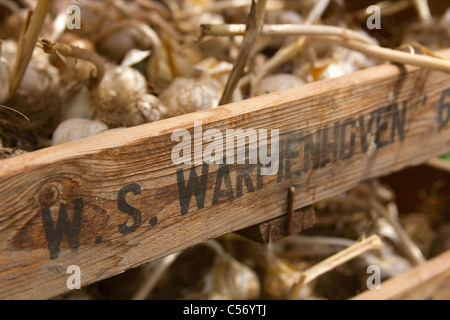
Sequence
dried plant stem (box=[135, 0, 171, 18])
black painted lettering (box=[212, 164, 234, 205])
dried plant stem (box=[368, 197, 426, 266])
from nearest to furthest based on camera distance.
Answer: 1. black painted lettering (box=[212, 164, 234, 205])
2. dried plant stem (box=[368, 197, 426, 266])
3. dried plant stem (box=[135, 0, 171, 18])

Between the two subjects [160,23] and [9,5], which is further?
[9,5]

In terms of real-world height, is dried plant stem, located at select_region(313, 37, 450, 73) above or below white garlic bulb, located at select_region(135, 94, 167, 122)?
above

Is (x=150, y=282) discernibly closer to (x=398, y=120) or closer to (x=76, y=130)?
(x=76, y=130)


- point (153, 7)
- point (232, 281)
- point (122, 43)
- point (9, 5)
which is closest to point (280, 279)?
point (232, 281)

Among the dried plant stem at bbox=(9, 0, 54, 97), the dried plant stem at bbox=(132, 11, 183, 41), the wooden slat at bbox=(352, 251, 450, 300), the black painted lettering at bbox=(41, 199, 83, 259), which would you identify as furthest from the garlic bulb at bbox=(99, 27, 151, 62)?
the wooden slat at bbox=(352, 251, 450, 300)

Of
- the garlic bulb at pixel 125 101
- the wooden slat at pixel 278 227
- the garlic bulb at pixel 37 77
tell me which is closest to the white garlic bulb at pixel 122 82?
the garlic bulb at pixel 125 101

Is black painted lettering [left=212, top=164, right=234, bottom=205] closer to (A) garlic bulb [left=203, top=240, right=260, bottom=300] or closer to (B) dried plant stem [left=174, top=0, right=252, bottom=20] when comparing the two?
(A) garlic bulb [left=203, top=240, right=260, bottom=300]
